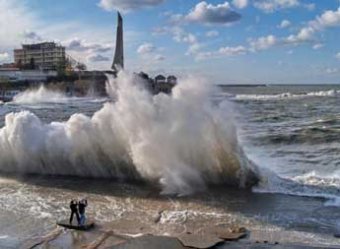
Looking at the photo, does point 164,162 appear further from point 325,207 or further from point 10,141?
point 10,141

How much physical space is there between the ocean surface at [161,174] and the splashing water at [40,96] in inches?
3890

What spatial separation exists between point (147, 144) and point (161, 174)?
6.03ft

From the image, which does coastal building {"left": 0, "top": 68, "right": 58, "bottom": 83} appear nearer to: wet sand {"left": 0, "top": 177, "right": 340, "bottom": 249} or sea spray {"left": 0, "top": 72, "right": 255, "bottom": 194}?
sea spray {"left": 0, "top": 72, "right": 255, "bottom": 194}

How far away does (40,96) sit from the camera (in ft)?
464

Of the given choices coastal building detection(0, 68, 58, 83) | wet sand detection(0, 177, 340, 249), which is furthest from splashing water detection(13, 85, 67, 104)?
wet sand detection(0, 177, 340, 249)

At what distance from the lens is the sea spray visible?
925 inches

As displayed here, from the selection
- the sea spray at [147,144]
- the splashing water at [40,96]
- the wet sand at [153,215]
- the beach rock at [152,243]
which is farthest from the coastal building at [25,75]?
the beach rock at [152,243]

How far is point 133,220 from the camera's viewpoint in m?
17.4

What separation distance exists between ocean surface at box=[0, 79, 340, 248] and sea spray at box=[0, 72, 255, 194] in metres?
0.05

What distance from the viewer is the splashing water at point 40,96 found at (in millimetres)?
127500

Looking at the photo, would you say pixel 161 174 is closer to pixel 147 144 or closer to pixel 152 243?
pixel 147 144

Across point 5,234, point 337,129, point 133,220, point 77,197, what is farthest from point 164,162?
point 337,129

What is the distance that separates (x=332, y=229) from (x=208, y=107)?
1032 cm

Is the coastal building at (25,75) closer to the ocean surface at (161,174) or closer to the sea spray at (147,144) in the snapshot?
the sea spray at (147,144)
